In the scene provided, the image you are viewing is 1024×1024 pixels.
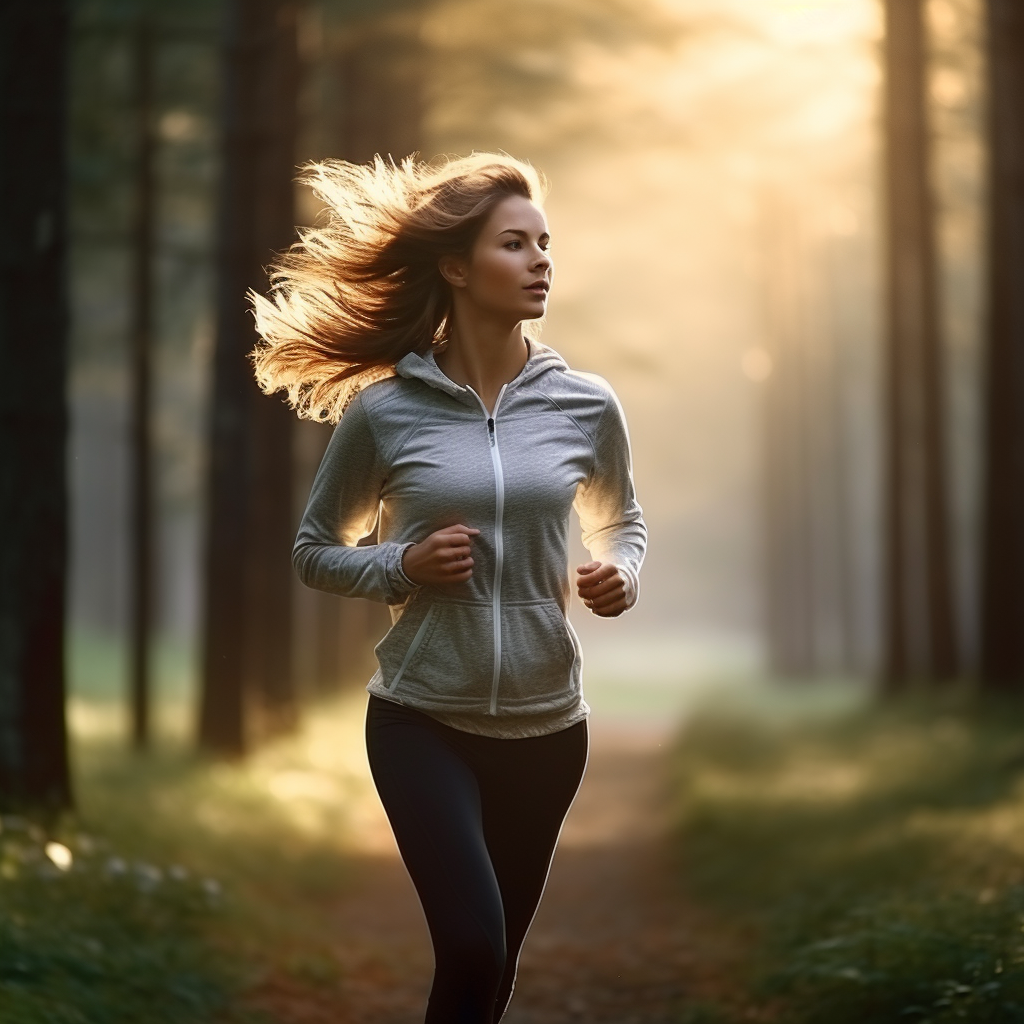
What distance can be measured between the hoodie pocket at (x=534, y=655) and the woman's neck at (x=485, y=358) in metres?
0.65

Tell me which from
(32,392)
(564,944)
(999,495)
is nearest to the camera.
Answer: (32,392)

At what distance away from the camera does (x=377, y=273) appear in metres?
4.91

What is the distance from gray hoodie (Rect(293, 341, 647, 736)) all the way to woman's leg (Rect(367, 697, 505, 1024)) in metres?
0.11

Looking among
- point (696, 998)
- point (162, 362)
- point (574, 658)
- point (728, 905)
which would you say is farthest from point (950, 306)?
point (574, 658)

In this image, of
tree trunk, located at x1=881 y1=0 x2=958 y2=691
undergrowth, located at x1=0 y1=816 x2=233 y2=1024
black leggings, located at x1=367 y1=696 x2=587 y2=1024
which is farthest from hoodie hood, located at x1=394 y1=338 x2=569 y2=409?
tree trunk, located at x1=881 y1=0 x2=958 y2=691

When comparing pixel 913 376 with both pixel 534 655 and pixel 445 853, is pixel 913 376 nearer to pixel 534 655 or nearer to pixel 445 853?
pixel 534 655

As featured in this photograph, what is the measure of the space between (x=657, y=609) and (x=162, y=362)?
52885mm

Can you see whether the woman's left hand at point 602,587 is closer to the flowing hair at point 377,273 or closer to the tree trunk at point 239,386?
the flowing hair at point 377,273

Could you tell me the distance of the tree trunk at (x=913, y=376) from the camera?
18688 millimetres

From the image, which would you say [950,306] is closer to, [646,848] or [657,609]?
[646,848]

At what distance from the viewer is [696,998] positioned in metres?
7.34

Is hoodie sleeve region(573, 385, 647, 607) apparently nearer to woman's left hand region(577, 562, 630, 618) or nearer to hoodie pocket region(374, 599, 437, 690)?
woman's left hand region(577, 562, 630, 618)

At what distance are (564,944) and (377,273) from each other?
545 cm

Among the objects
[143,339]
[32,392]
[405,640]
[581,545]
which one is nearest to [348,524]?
[405,640]
